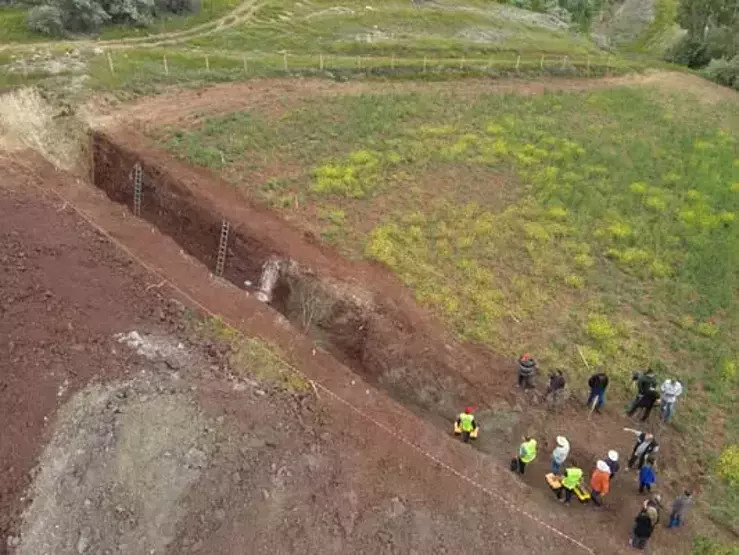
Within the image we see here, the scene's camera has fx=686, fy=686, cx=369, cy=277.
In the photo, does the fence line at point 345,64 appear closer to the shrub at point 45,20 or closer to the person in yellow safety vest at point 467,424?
the shrub at point 45,20

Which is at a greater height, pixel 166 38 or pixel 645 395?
pixel 166 38

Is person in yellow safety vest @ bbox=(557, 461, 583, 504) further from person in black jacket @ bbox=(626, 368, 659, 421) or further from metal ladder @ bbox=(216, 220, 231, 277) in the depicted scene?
metal ladder @ bbox=(216, 220, 231, 277)

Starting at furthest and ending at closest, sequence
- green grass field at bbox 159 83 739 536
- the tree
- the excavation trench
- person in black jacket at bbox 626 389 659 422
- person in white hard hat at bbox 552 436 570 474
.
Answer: the tree
green grass field at bbox 159 83 739 536
the excavation trench
person in black jacket at bbox 626 389 659 422
person in white hard hat at bbox 552 436 570 474

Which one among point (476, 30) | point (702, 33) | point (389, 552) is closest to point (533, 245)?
point (389, 552)

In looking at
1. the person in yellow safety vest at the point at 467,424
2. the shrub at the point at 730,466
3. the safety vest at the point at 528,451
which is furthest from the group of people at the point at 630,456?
the shrub at the point at 730,466

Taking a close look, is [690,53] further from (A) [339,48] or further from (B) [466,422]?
(B) [466,422]

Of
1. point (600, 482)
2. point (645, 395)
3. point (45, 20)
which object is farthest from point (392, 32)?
point (600, 482)

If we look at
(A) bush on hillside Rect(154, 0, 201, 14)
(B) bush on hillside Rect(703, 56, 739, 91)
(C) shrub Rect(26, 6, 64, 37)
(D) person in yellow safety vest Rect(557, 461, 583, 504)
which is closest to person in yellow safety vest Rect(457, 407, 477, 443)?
(D) person in yellow safety vest Rect(557, 461, 583, 504)
